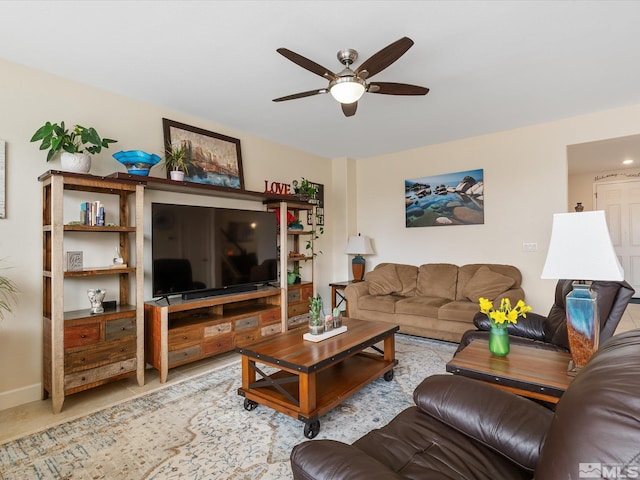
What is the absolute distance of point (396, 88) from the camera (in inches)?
98.8

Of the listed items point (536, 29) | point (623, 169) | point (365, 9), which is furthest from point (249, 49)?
point (623, 169)

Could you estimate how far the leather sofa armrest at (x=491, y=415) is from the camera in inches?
46.8

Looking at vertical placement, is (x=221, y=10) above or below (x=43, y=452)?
above

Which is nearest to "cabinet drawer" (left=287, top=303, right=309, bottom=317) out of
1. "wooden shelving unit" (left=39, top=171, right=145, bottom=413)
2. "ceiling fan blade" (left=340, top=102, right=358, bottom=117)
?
"wooden shelving unit" (left=39, top=171, right=145, bottom=413)

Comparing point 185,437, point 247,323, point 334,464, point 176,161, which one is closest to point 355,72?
point 176,161

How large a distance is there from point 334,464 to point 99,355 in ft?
7.96

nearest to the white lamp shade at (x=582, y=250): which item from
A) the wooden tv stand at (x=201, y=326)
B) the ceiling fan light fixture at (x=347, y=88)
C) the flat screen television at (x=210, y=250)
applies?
the ceiling fan light fixture at (x=347, y=88)

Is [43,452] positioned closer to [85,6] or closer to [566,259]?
[85,6]

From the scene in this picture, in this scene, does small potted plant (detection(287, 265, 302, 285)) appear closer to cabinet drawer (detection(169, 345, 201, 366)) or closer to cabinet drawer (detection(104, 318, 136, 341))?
cabinet drawer (detection(169, 345, 201, 366))

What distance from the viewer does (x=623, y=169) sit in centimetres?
623

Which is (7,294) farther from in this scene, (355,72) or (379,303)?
(379,303)

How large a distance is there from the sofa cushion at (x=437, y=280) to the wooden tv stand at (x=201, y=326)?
204 centimetres

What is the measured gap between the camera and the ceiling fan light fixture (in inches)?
88.7

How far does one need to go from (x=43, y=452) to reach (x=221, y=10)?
113 inches
